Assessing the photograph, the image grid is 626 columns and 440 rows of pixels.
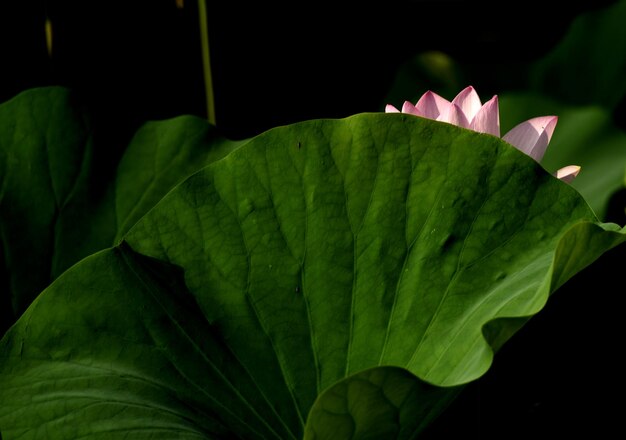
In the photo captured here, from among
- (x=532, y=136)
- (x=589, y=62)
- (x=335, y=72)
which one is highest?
(x=532, y=136)

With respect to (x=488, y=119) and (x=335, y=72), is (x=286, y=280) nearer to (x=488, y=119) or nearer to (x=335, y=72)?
(x=488, y=119)

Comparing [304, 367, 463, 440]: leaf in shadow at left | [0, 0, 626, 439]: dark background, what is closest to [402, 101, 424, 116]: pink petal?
[304, 367, 463, 440]: leaf in shadow at left

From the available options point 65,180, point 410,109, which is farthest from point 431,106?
point 65,180

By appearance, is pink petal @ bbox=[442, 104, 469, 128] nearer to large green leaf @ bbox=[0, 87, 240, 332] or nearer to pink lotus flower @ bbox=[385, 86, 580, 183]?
pink lotus flower @ bbox=[385, 86, 580, 183]

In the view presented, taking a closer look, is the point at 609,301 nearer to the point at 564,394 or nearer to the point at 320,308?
the point at 564,394

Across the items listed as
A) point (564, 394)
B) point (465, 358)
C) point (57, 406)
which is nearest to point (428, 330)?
point (465, 358)

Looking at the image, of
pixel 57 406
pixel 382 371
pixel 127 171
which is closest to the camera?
pixel 382 371

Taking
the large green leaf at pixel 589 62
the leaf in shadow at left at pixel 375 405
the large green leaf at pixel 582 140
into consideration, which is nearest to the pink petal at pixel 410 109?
the leaf in shadow at left at pixel 375 405
